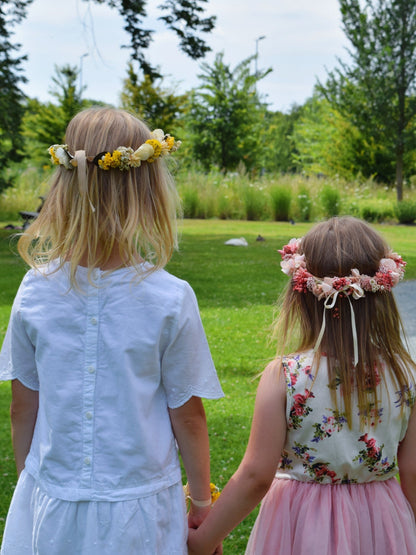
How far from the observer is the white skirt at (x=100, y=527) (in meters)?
1.53

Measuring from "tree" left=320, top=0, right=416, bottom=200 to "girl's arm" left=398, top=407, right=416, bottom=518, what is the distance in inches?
911

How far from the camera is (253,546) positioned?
6.16 ft

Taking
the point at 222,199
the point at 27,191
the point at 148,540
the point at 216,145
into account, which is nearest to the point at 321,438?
the point at 148,540

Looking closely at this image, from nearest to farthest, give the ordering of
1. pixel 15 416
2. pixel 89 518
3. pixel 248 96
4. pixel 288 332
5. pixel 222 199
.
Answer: pixel 89 518, pixel 15 416, pixel 288 332, pixel 222 199, pixel 248 96

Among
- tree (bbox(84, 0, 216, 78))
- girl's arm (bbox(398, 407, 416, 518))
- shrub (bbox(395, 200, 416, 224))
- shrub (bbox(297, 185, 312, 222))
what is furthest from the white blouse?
shrub (bbox(297, 185, 312, 222))

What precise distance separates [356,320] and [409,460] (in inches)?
16.8

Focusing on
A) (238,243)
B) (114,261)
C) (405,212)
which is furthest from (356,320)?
(405,212)

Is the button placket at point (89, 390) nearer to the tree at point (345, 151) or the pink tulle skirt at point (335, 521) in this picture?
the pink tulle skirt at point (335, 521)

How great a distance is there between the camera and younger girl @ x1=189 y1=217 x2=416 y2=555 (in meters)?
1.74

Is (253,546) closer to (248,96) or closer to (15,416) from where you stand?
(15,416)

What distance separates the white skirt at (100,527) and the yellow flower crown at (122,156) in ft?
2.61

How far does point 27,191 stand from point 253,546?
77.7ft

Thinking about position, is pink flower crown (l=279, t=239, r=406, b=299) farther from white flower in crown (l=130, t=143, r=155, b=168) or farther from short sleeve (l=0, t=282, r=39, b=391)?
short sleeve (l=0, t=282, r=39, b=391)

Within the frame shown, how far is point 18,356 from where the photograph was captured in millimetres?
1698
